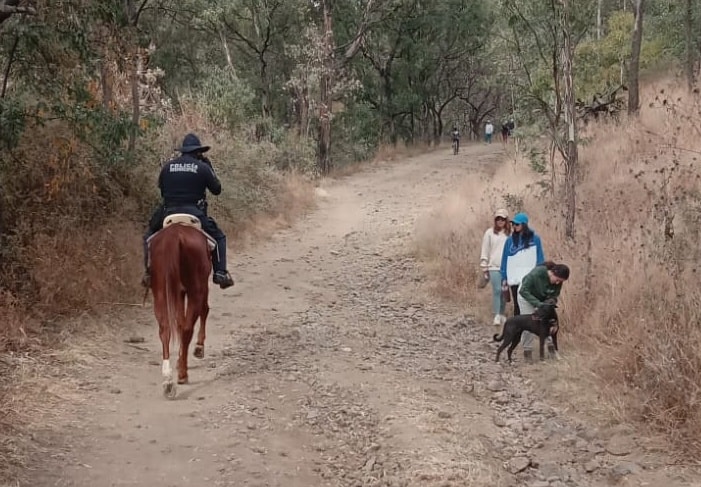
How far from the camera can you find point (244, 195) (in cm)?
1557

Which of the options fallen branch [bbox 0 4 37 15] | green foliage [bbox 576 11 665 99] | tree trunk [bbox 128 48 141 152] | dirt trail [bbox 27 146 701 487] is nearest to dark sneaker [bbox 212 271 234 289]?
dirt trail [bbox 27 146 701 487]

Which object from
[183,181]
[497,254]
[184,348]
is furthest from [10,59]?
[497,254]

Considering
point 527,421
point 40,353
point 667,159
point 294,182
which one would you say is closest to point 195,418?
point 40,353

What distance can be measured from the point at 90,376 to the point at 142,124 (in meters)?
4.01

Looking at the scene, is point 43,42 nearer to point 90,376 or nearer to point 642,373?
point 90,376

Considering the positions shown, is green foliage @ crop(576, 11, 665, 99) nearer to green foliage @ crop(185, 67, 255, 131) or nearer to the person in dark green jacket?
green foliage @ crop(185, 67, 255, 131)

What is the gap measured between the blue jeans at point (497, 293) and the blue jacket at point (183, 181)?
13.6 feet

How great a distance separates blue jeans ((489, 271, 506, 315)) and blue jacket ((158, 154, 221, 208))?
4.15 meters

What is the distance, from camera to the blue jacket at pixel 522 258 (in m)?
8.52

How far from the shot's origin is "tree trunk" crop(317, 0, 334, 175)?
81.8 ft

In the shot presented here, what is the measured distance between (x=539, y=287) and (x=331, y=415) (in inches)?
117

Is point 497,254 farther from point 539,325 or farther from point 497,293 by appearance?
point 539,325

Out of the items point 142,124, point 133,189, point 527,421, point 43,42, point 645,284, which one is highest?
point 43,42

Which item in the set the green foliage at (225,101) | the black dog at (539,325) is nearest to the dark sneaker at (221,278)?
the black dog at (539,325)
